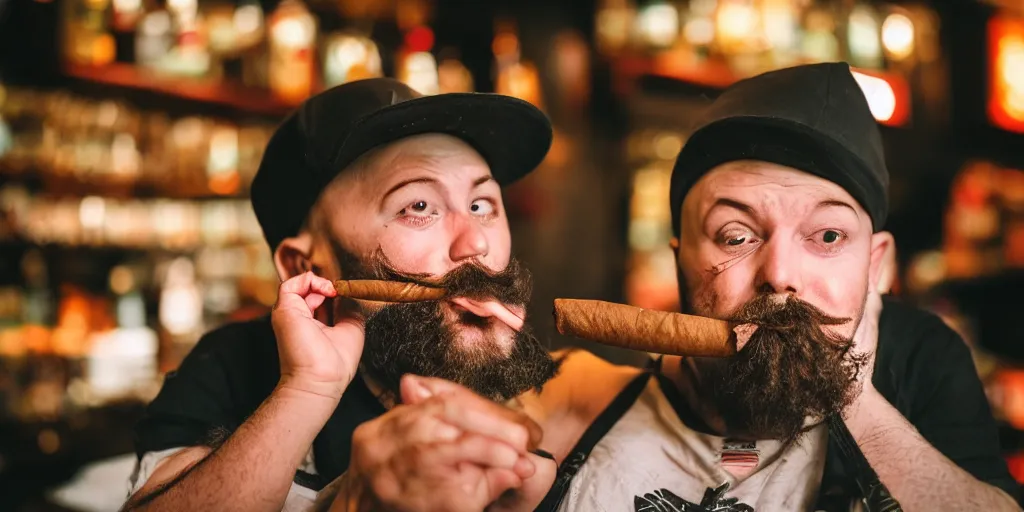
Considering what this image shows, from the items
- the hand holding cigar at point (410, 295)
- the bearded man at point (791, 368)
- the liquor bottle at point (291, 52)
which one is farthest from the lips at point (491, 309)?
the liquor bottle at point (291, 52)

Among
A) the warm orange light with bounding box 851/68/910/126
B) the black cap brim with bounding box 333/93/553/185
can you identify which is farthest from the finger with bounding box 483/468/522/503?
the warm orange light with bounding box 851/68/910/126

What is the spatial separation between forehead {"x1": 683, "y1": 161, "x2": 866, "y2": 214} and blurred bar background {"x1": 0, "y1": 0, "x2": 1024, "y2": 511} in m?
3.10

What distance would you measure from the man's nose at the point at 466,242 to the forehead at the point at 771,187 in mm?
471

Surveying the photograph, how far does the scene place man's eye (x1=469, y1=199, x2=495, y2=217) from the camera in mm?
1793

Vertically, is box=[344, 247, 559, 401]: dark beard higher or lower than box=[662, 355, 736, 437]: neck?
higher

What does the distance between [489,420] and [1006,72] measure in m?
6.25

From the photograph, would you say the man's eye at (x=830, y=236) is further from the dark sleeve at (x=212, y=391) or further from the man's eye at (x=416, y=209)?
the dark sleeve at (x=212, y=391)

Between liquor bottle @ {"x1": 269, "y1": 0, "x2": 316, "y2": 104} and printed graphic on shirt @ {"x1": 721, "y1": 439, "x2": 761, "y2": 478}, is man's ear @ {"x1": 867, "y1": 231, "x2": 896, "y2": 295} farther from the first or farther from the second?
liquor bottle @ {"x1": 269, "y1": 0, "x2": 316, "y2": 104}

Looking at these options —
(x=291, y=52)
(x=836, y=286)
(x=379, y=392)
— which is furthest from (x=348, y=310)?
(x=291, y=52)

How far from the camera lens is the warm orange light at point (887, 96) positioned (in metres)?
5.43

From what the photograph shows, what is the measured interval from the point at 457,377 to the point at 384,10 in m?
3.58

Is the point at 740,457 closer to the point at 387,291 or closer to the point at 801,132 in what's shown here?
the point at 801,132

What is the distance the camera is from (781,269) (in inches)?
58.0

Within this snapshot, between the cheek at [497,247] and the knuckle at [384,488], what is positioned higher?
the cheek at [497,247]
